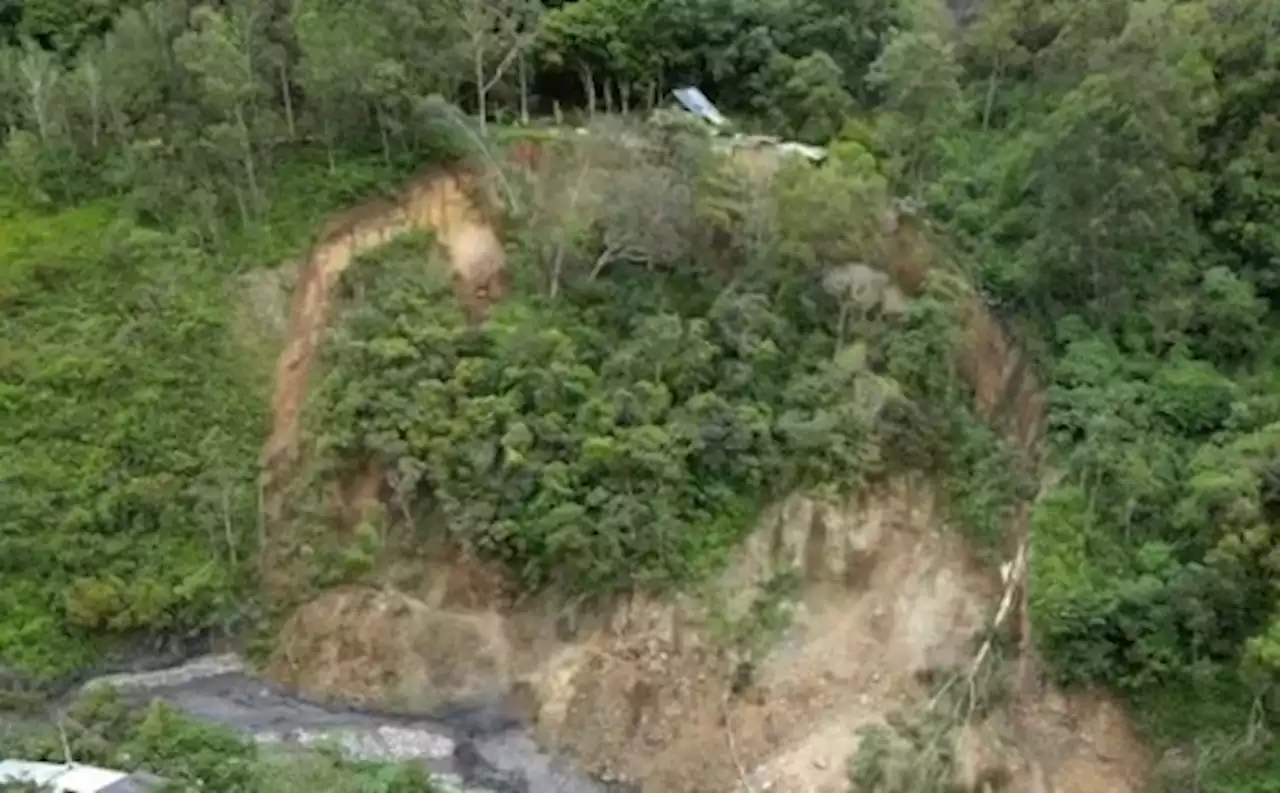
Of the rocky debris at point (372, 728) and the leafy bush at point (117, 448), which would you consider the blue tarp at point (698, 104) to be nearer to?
the leafy bush at point (117, 448)

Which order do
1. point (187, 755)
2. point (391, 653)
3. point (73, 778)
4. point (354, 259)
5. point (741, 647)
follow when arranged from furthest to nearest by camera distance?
1. point (354, 259)
2. point (391, 653)
3. point (741, 647)
4. point (187, 755)
5. point (73, 778)

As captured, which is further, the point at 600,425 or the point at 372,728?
the point at 600,425

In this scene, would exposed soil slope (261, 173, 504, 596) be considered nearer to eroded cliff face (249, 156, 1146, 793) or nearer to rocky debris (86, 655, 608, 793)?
eroded cliff face (249, 156, 1146, 793)

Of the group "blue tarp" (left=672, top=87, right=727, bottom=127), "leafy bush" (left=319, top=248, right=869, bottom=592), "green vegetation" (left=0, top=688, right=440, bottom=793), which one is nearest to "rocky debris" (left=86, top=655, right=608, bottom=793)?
"green vegetation" (left=0, top=688, right=440, bottom=793)

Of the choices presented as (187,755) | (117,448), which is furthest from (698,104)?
(187,755)

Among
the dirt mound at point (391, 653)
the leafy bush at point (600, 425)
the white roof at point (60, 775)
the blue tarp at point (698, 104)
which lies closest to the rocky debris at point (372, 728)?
the dirt mound at point (391, 653)

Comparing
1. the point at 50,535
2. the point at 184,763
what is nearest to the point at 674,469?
the point at 184,763

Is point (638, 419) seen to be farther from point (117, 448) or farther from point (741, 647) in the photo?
point (117, 448)

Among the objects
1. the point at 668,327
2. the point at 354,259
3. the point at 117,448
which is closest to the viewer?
the point at 668,327
